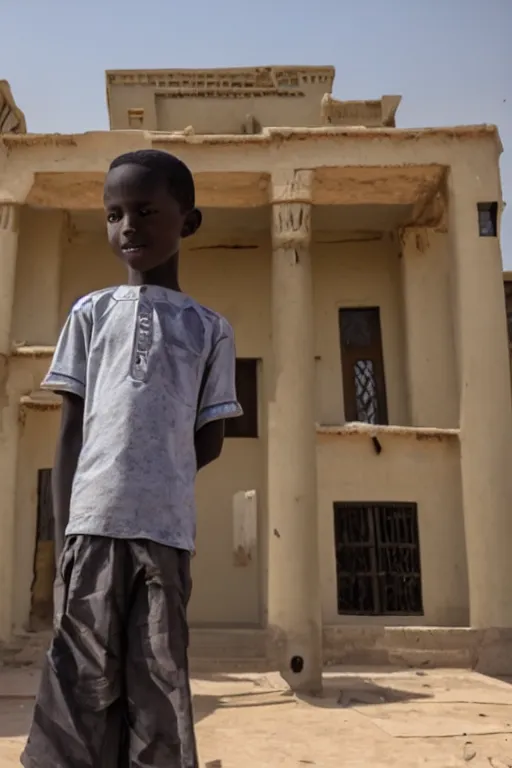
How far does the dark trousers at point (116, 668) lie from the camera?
2.12m

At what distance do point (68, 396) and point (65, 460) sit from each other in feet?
0.70

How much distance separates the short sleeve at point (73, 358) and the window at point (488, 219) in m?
9.64

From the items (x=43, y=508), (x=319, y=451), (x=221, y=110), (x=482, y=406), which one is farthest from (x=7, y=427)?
(x=221, y=110)

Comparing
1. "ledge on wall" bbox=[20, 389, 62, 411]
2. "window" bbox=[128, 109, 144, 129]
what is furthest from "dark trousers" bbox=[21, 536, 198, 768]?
"window" bbox=[128, 109, 144, 129]

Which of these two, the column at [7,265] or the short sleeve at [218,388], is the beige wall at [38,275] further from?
the short sleeve at [218,388]

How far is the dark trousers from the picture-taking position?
2123 millimetres

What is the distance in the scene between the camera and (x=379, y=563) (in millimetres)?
11531

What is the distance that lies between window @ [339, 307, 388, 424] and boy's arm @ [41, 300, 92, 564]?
10910 millimetres

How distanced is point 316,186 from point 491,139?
267 centimetres

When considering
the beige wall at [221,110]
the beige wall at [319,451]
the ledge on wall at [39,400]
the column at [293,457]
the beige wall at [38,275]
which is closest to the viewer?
the column at [293,457]

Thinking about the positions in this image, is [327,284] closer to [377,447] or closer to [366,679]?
[377,447]

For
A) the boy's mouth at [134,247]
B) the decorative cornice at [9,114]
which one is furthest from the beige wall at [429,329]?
the boy's mouth at [134,247]

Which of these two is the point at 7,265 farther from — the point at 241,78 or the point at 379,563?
the point at 241,78

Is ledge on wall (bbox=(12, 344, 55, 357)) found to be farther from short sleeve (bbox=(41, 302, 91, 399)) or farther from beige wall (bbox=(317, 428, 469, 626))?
short sleeve (bbox=(41, 302, 91, 399))
